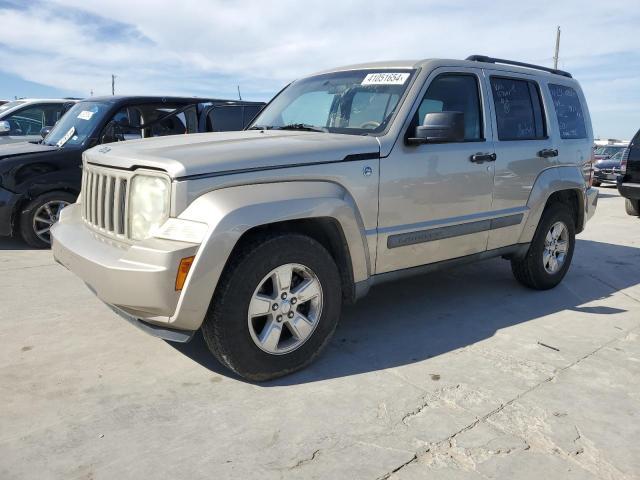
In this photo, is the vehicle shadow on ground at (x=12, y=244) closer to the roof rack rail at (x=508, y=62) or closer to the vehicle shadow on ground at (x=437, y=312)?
the vehicle shadow on ground at (x=437, y=312)

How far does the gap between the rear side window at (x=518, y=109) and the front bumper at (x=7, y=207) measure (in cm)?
491

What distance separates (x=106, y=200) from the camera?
10.5 feet

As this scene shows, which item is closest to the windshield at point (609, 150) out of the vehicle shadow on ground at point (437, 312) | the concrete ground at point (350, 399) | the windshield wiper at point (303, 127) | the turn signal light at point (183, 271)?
the vehicle shadow on ground at point (437, 312)

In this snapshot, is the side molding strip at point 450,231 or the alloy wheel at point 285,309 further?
the side molding strip at point 450,231

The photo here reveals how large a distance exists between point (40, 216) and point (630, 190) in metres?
9.24

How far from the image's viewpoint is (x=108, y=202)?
318 centimetres

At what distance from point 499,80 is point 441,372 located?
2.49 meters

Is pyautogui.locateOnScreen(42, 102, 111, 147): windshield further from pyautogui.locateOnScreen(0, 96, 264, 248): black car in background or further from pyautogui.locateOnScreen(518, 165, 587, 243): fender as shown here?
pyautogui.locateOnScreen(518, 165, 587, 243): fender

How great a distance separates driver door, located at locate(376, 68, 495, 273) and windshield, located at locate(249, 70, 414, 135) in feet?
0.70

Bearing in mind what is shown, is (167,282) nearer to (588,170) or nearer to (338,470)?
(338,470)

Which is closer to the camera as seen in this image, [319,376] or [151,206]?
[151,206]

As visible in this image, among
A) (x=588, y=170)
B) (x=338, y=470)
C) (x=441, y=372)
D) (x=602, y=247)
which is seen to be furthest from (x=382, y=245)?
(x=602, y=247)

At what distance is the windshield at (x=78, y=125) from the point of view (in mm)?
6410

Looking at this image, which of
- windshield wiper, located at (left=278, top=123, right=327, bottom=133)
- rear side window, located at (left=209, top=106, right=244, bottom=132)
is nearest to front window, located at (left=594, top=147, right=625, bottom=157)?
rear side window, located at (left=209, top=106, right=244, bottom=132)
